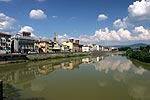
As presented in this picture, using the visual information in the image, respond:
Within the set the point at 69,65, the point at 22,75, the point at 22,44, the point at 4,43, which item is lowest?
the point at 22,75

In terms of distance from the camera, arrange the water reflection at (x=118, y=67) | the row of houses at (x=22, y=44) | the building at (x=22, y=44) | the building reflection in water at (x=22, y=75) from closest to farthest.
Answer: the building reflection in water at (x=22, y=75) → the water reflection at (x=118, y=67) → the row of houses at (x=22, y=44) → the building at (x=22, y=44)

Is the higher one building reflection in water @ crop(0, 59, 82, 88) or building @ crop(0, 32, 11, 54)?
building @ crop(0, 32, 11, 54)

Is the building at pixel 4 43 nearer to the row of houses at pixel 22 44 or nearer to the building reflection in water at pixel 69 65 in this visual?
the row of houses at pixel 22 44

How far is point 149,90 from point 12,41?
166 feet

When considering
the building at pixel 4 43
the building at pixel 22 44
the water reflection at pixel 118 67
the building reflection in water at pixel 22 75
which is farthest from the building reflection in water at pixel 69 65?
the building at pixel 22 44

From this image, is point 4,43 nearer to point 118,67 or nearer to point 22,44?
point 22,44

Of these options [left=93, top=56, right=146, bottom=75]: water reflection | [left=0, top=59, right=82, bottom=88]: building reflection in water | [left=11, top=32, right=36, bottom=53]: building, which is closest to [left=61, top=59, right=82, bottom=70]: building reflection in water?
[left=93, top=56, right=146, bottom=75]: water reflection

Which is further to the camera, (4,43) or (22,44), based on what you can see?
(22,44)

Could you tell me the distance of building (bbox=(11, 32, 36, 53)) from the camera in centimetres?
6212

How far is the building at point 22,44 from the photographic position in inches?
2446

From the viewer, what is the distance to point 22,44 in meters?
→ 65.7

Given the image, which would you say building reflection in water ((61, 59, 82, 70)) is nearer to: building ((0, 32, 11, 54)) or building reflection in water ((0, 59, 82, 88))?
building reflection in water ((0, 59, 82, 88))

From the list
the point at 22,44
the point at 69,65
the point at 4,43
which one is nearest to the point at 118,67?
the point at 69,65

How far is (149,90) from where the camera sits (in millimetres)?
17250
